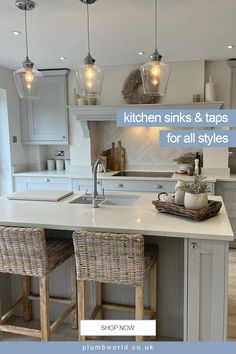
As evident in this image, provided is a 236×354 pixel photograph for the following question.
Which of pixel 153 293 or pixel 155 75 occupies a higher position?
pixel 155 75

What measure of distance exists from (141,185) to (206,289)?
2314mm

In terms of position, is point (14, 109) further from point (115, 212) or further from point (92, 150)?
point (115, 212)

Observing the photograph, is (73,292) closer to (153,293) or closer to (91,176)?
(153,293)

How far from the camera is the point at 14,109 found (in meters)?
4.66

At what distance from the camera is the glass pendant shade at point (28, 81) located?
92.7 inches

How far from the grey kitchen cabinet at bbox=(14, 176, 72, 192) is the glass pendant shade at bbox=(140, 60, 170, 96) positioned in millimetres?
2344

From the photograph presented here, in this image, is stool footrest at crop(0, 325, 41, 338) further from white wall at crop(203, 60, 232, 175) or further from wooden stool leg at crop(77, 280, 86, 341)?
white wall at crop(203, 60, 232, 175)

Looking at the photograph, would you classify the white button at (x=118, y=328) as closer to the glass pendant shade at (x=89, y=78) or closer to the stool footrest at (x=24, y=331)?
the stool footrest at (x=24, y=331)

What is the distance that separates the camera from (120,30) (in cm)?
297

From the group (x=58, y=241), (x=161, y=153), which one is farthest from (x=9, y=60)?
(x=58, y=241)

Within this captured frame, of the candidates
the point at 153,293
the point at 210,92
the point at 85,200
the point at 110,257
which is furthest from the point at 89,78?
the point at 210,92

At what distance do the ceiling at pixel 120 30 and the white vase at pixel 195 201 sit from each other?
1.44 metres

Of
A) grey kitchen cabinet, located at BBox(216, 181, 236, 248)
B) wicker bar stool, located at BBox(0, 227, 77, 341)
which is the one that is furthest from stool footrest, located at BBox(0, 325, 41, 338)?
grey kitchen cabinet, located at BBox(216, 181, 236, 248)

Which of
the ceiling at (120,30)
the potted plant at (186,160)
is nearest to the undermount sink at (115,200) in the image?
the ceiling at (120,30)
